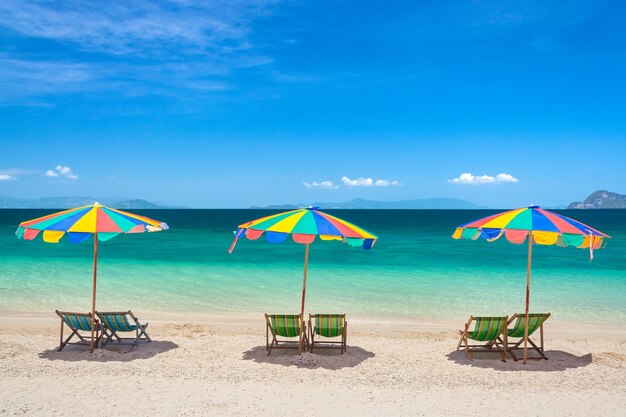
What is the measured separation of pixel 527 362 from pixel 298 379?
349 cm

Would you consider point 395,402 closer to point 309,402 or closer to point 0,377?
point 309,402

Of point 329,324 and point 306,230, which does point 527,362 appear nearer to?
point 329,324

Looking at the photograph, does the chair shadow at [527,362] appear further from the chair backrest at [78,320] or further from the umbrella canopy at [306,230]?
the chair backrest at [78,320]

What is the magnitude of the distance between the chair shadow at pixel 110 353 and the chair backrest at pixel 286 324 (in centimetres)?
182

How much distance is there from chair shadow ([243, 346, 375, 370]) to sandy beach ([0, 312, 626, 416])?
0.05 ft

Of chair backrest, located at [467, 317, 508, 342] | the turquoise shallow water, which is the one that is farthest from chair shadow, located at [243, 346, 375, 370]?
the turquoise shallow water

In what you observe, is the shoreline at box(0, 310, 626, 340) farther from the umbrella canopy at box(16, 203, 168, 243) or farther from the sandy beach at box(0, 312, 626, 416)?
the umbrella canopy at box(16, 203, 168, 243)

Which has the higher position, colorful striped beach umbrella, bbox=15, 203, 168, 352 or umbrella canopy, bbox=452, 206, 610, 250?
umbrella canopy, bbox=452, 206, 610, 250

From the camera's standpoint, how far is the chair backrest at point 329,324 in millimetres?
7168

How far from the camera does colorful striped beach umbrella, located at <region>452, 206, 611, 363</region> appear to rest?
646 centimetres

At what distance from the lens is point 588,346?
8.38 meters

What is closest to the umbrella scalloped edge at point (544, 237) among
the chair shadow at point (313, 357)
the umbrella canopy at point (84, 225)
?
the chair shadow at point (313, 357)

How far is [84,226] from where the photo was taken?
6547 millimetres

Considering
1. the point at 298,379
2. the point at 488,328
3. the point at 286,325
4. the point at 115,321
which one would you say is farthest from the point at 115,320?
the point at 488,328
